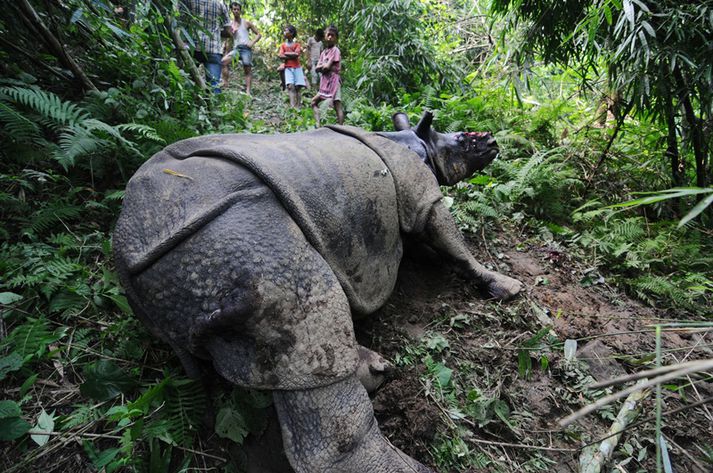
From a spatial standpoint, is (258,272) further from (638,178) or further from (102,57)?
(638,178)

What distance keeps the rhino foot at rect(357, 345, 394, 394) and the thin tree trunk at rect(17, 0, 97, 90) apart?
3.20 m

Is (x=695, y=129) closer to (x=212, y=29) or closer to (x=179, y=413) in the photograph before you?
(x=179, y=413)

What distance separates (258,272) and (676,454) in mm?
2434

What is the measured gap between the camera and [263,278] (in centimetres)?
167

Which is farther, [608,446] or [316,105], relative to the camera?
[316,105]

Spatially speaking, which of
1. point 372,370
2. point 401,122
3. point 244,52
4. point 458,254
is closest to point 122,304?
point 372,370

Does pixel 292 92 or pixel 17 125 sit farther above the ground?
pixel 17 125

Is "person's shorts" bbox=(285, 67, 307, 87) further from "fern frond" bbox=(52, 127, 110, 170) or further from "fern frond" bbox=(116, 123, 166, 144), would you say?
"fern frond" bbox=(52, 127, 110, 170)

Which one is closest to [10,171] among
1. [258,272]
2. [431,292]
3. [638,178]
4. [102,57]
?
[102,57]

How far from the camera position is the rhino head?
333 centimetres

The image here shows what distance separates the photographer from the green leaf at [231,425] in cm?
184

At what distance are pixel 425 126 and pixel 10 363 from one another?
3.02 m

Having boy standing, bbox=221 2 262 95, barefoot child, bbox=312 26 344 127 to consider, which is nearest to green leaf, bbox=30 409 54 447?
barefoot child, bbox=312 26 344 127

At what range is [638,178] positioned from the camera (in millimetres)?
4453
